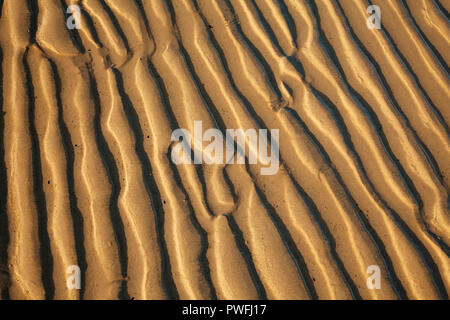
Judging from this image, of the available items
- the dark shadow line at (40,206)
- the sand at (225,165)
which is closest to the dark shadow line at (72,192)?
the sand at (225,165)

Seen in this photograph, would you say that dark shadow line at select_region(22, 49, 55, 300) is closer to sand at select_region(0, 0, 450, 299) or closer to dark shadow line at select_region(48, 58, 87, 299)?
sand at select_region(0, 0, 450, 299)

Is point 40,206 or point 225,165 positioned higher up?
point 225,165

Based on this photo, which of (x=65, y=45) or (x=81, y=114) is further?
(x=65, y=45)

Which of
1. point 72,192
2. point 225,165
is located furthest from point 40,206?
point 225,165

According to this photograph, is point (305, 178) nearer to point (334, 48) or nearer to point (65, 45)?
point (334, 48)

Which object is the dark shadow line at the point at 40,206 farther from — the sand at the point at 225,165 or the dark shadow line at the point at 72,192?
the dark shadow line at the point at 72,192

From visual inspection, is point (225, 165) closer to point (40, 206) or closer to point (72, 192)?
point (72, 192)

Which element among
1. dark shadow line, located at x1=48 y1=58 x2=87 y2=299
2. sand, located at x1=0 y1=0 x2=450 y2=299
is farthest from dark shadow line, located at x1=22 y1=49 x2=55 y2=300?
dark shadow line, located at x1=48 y1=58 x2=87 y2=299
